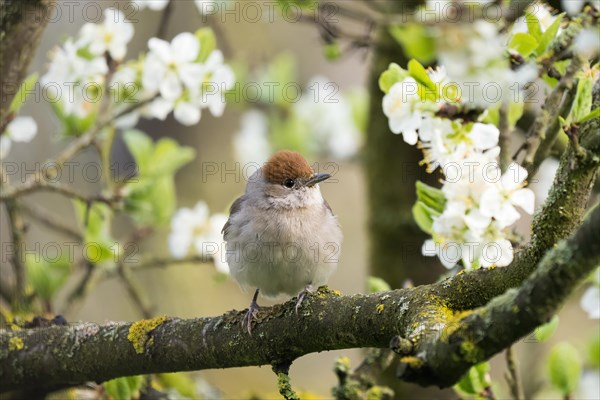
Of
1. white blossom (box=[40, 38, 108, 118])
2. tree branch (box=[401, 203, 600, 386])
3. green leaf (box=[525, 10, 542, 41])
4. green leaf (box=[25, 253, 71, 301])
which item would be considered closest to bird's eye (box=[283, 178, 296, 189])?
white blossom (box=[40, 38, 108, 118])

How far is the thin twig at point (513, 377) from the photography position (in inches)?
120

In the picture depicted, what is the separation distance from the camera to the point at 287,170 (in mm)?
4039

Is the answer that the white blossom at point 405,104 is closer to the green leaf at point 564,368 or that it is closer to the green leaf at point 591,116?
the green leaf at point 591,116

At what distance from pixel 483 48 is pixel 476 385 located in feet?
4.18

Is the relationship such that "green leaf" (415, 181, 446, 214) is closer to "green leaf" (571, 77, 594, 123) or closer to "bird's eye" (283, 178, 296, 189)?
"green leaf" (571, 77, 594, 123)

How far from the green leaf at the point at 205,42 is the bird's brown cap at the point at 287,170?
2.55 ft

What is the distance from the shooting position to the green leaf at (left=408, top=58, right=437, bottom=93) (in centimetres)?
265

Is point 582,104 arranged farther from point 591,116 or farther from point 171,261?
point 171,261

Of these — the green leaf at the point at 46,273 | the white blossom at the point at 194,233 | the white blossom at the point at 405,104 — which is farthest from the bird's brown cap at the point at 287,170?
the white blossom at the point at 405,104

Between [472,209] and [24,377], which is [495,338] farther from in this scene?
[24,377]

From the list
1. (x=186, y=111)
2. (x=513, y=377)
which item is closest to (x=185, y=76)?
(x=186, y=111)

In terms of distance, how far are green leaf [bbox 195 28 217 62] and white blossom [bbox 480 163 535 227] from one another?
152 cm

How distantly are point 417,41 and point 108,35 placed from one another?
1590mm

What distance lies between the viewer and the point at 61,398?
12.1ft
